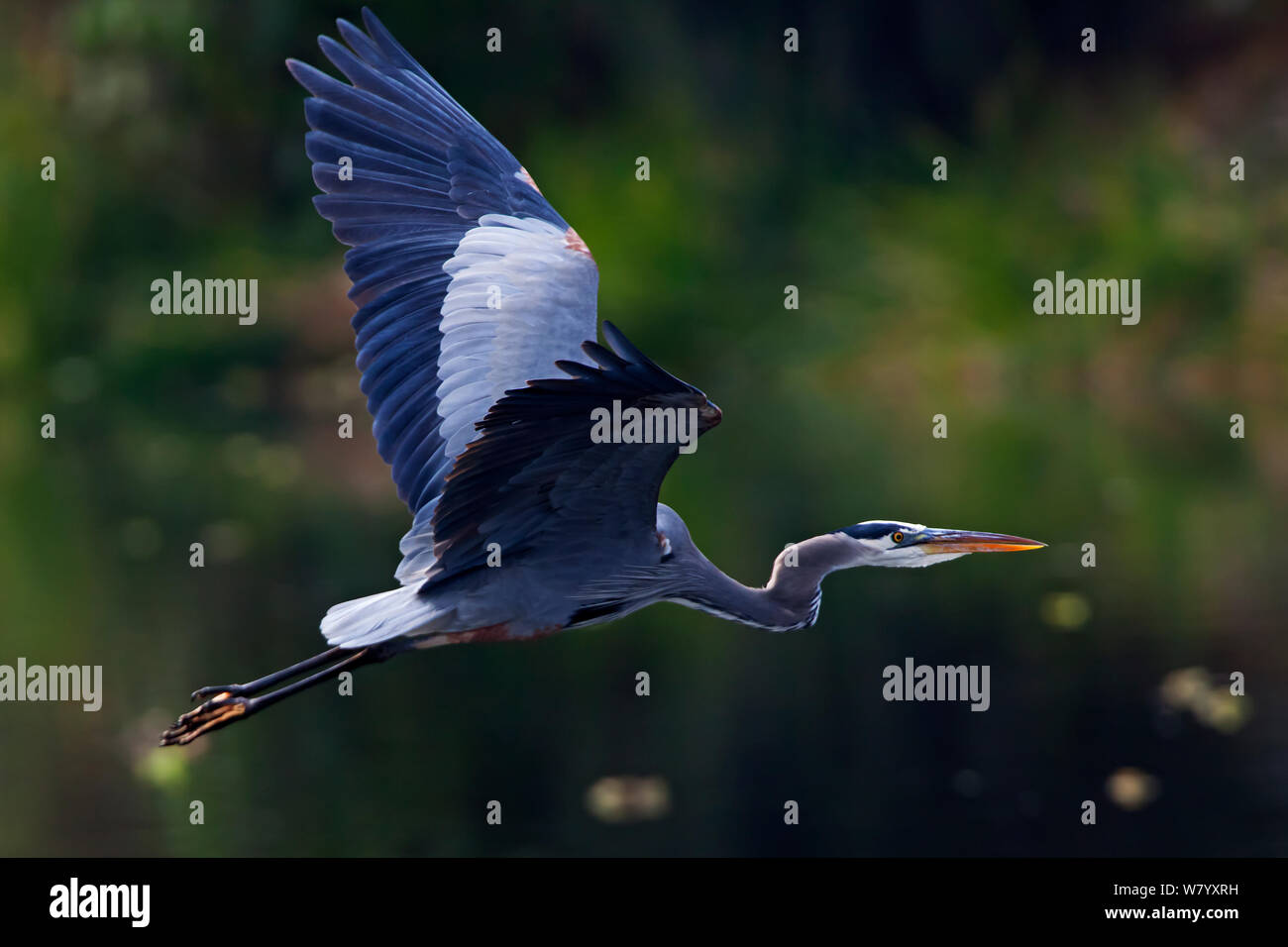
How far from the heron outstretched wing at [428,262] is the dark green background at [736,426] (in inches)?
75.5

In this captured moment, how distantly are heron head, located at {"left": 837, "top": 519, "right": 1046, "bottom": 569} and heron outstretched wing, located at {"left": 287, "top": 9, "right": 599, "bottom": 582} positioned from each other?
104 cm

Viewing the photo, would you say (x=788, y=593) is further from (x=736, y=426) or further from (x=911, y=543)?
(x=736, y=426)

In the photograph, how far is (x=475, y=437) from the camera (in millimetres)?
5066

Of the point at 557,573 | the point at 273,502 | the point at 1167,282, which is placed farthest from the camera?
the point at 1167,282

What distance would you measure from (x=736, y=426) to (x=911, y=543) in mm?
11206

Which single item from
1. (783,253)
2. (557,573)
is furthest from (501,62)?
(557,573)

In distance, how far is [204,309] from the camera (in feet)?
57.8

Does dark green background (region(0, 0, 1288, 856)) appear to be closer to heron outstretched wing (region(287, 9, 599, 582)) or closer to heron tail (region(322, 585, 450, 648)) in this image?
heron tail (region(322, 585, 450, 648))

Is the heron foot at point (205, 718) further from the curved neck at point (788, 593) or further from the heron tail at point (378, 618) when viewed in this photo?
the curved neck at point (788, 593)

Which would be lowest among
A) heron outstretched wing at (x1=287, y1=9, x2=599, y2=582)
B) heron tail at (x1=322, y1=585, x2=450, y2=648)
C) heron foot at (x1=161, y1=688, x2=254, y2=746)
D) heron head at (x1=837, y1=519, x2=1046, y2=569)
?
heron foot at (x1=161, y1=688, x2=254, y2=746)

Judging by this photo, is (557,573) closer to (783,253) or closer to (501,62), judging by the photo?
(783,253)

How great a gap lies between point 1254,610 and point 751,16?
11038mm

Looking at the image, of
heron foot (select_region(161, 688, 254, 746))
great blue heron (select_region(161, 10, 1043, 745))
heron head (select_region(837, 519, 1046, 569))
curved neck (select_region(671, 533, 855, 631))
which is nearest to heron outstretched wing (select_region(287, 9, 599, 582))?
great blue heron (select_region(161, 10, 1043, 745))

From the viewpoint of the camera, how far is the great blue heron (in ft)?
15.2
